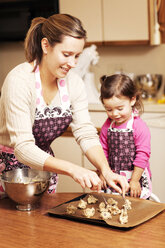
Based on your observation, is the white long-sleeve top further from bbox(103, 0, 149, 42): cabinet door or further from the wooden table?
bbox(103, 0, 149, 42): cabinet door

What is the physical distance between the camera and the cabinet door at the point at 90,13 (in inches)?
136

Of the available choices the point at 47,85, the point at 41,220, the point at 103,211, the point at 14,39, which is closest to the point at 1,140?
the point at 47,85

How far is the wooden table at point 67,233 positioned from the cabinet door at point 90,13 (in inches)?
90.1

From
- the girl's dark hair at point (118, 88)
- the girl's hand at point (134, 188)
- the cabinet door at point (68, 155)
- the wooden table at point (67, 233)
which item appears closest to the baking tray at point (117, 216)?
the wooden table at point (67, 233)

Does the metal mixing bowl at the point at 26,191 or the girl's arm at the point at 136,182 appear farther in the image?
the girl's arm at the point at 136,182

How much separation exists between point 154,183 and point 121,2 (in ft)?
5.19

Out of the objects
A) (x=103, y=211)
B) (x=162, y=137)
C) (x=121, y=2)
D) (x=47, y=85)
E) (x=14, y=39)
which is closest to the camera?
(x=103, y=211)

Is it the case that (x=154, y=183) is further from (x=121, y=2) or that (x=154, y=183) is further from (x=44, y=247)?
(x=121, y=2)

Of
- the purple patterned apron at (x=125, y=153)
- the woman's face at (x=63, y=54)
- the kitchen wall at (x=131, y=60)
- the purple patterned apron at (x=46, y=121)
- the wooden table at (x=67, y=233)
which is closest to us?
the wooden table at (x=67, y=233)

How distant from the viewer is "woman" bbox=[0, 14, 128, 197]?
156cm

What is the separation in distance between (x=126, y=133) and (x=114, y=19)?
1.61 meters

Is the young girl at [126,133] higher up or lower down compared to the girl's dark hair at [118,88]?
lower down

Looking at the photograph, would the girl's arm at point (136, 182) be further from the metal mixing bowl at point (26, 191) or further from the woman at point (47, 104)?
the metal mixing bowl at point (26, 191)

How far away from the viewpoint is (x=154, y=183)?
2.42 m
